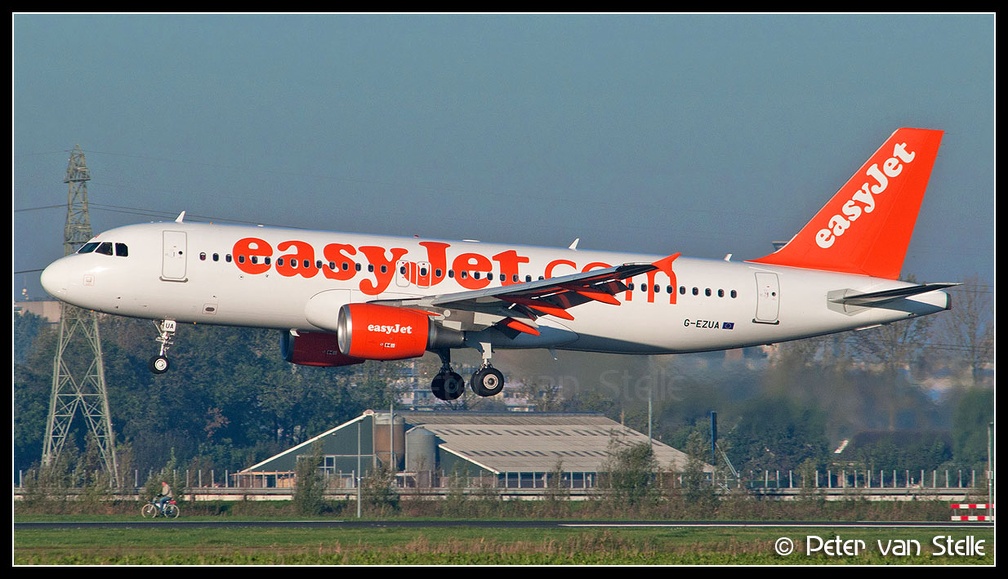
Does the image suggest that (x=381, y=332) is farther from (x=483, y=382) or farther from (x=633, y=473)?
→ (x=633, y=473)

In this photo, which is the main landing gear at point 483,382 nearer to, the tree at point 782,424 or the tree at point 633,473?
the tree at point 633,473

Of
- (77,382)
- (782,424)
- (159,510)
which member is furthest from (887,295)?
(77,382)

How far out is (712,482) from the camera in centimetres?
4597

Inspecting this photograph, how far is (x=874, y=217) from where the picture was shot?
3916cm

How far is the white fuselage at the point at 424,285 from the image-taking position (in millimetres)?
33594

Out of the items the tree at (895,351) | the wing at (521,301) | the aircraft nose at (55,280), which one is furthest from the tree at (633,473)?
the aircraft nose at (55,280)

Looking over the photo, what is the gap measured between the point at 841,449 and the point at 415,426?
19.0m

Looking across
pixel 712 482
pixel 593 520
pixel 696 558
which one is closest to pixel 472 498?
pixel 593 520

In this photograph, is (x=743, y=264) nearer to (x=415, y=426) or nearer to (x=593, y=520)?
(x=593, y=520)

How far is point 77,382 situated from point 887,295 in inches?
1770

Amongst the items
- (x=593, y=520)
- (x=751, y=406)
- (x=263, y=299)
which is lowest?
(x=593, y=520)

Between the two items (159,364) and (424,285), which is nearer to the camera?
(159,364)

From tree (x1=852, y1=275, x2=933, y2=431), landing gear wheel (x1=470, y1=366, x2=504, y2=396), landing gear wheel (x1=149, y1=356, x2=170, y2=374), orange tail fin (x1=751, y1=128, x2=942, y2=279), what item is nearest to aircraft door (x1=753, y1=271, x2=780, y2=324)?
orange tail fin (x1=751, y1=128, x2=942, y2=279)

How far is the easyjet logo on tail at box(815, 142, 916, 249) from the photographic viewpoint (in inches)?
1537
